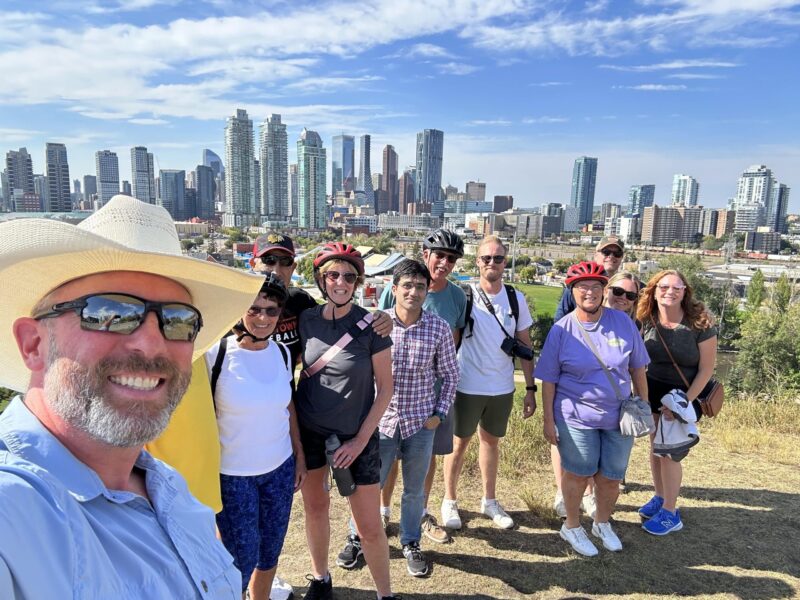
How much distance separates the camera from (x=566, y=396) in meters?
3.21

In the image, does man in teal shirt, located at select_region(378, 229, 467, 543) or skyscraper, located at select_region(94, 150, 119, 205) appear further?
skyscraper, located at select_region(94, 150, 119, 205)

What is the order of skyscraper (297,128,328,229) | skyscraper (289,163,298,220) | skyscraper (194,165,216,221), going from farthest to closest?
skyscraper (289,163,298,220) < skyscraper (194,165,216,221) < skyscraper (297,128,328,229)

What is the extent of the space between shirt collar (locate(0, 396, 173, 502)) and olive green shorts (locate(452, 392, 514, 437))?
2740 millimetres

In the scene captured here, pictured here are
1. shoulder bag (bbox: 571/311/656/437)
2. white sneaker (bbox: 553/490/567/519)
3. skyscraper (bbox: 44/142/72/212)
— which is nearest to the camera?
shoulder bag (bbox: 571/311/656/437)

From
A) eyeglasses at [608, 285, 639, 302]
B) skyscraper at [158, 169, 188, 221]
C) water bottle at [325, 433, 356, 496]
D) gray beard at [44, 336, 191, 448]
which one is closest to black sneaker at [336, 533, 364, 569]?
water bottle at [325, 433, 356, 496]

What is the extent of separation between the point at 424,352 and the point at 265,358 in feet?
3.18

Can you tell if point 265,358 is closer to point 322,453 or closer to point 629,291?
point 322,453

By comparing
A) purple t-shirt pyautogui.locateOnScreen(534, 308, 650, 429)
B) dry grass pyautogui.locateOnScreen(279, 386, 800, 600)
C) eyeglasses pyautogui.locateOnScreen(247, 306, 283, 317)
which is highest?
eyeglasses pyautogui.locateOnScreen(247, 306, 283, 317)

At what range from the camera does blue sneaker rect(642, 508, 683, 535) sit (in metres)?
3.43

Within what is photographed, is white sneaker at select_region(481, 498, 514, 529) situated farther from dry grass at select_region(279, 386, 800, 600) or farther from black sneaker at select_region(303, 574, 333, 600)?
black sneaker at select_region(303, 574, 333, 600)

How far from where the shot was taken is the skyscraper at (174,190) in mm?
128250

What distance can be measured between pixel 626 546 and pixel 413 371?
1879 millimetres

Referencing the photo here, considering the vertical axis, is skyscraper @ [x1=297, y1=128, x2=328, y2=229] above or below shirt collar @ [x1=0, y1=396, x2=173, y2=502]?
above

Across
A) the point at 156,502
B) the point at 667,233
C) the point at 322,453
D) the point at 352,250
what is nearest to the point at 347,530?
the point at 322,453
